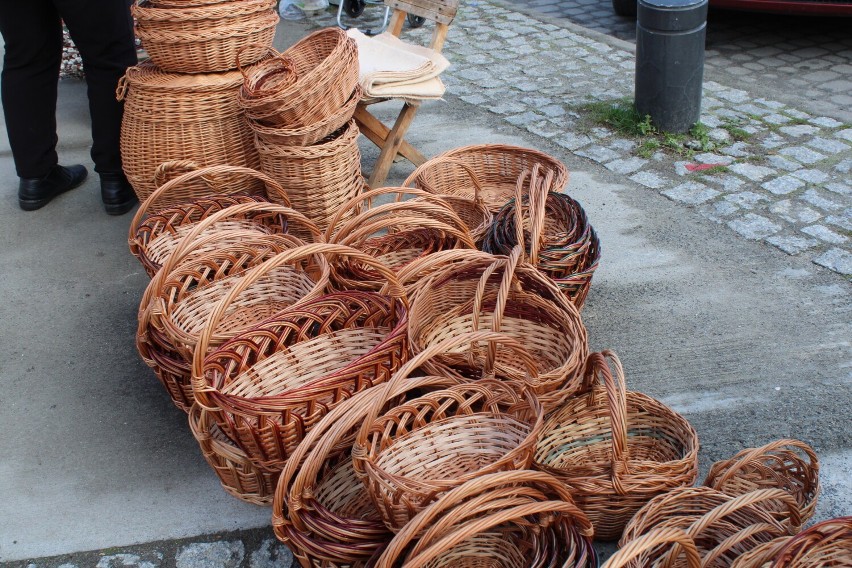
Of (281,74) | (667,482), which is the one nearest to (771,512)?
(667,482)

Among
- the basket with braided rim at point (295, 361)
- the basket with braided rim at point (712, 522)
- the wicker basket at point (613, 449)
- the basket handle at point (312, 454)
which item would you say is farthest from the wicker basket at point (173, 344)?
→ the basket with braided rim at point (712, 522)

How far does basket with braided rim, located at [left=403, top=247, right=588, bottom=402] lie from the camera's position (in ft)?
7.62

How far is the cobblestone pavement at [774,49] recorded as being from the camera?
503cm

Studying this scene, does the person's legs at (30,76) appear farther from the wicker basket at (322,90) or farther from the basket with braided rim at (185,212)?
the wicker basket at (322,90)

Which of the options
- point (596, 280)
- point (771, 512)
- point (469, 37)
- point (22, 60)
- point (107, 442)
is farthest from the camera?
point (469, 37)

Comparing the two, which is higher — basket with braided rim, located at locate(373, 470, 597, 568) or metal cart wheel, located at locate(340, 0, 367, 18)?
metal cart wheel, located at locate(340, 0, 367, 18)

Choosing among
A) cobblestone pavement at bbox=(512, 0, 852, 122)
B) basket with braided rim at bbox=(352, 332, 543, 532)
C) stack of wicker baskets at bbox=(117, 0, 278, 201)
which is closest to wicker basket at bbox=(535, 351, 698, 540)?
basket with braided rim at bbox=(352, 332, 543, 532)

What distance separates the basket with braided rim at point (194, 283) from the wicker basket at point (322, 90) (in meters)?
0.42

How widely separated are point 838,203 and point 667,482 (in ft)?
7.75

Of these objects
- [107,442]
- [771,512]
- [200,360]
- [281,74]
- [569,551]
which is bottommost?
[107,442]

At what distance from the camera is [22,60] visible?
3.80 meters

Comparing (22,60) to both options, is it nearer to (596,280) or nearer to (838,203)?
(596,280)

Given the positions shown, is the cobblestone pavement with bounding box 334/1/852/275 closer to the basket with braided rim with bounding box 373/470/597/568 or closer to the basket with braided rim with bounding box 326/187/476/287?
the basket with braided rim with bounding box 326/187/476/287

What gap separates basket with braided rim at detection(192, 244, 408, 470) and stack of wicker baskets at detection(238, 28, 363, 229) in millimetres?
673
